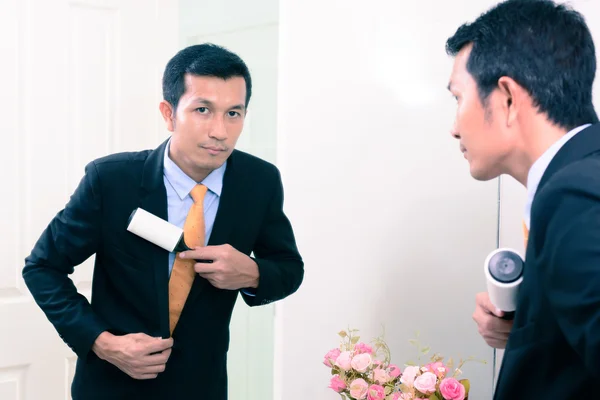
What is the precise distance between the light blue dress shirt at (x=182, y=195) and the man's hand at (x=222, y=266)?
0.08m

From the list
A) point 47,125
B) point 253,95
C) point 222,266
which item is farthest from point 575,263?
point 253,95

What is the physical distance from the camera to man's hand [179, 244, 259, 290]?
129cm

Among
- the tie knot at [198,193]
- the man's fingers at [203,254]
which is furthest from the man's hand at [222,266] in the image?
the tie knot at [198,193]

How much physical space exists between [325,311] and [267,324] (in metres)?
0.68

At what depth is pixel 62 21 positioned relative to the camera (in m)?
1.98

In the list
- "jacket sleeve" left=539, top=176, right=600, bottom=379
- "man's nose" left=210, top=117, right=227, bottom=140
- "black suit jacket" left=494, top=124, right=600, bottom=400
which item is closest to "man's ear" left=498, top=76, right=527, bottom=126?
"black suit jacket" left=494, top=124, right=600, bottom=400

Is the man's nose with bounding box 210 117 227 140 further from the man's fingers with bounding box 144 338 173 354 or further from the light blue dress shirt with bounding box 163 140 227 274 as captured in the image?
the man's fingers with bounding box 144 338 173 354

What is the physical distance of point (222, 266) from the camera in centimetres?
129

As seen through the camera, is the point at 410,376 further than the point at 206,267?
Yes

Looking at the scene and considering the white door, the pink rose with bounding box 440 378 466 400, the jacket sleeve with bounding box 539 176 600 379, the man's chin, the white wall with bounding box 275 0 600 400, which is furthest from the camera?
the white door

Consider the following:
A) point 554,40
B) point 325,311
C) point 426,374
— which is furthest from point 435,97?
point 554,40

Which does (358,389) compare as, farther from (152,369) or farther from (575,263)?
(575,263)

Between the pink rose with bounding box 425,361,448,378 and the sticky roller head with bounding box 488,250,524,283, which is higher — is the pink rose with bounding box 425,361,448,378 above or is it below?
below

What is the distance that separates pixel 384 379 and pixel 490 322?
45cm
